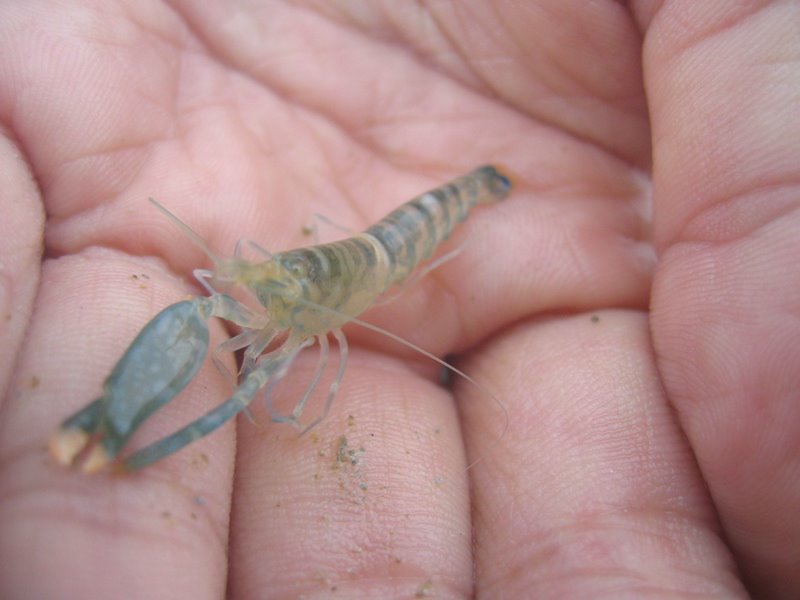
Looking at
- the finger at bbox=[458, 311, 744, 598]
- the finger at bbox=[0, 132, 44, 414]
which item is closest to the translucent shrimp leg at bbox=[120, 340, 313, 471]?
the finger at bbox=[0, 132, 44, 414]

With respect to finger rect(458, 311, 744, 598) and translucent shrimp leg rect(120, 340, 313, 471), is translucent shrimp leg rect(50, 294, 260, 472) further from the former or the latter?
finger rect(458, 311, 744, 598)

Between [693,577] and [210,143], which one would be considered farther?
[210,143]

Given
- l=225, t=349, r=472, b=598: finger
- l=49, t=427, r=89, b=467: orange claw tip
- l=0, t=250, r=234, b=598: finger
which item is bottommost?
l=225, t=349, r=472, b=598: finger

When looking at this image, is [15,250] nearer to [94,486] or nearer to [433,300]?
[94,486]

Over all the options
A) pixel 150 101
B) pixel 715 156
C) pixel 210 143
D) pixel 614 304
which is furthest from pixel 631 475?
pixel 150 101

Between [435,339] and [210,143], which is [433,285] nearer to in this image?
[435,339]

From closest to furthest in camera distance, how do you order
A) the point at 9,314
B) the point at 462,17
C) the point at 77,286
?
the point at 9,314 < the point at 77,286 < the point at 462,17

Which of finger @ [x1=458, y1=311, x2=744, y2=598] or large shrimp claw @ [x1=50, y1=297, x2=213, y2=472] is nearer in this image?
large shrimp claw @ [x1=50, y1=297, x2=213, y2=472]
